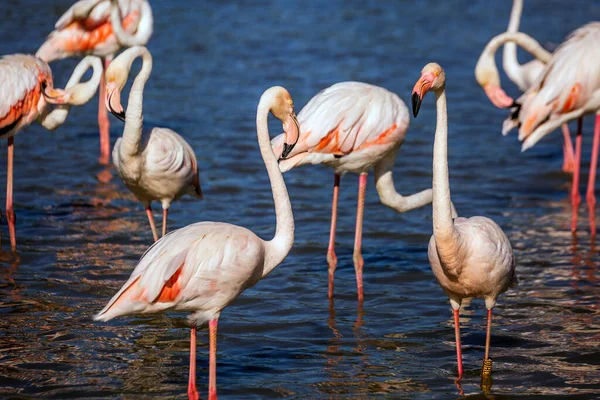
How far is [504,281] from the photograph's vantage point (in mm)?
5223

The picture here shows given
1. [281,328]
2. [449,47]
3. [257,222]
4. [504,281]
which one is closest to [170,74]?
[449,47]

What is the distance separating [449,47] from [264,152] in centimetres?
1061

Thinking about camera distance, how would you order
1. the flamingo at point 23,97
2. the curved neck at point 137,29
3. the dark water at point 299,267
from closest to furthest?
the dark water at point 299,267, the flamingo at point 23,97, the curved neck at point 137,29

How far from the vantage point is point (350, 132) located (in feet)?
21.3

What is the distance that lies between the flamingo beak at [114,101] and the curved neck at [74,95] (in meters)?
1.27

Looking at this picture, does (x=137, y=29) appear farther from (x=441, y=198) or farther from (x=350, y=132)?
(x=441, y=198)

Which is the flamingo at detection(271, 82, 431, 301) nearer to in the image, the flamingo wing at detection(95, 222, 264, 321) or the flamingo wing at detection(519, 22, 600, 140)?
the flamingo wing at detection(95, 222, 264, 321)

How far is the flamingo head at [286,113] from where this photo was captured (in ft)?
16.4

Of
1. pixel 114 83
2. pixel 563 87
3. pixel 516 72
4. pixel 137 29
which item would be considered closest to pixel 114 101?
pixel 114 83

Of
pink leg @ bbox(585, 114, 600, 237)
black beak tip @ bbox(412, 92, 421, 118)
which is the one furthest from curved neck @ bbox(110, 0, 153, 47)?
black beak tip @ bbox(412, 92, 421, 118)

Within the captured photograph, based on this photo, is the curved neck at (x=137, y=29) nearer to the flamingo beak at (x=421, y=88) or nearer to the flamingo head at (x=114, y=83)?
the flamingo head at (x=114, y=83)

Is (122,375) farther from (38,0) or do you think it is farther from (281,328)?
(38,0)

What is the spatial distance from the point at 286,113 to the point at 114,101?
1603mm

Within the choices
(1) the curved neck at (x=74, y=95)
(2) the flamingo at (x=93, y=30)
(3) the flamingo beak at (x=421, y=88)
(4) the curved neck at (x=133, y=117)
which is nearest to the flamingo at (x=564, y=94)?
(4) the curved neck at (x=133, y=117)
